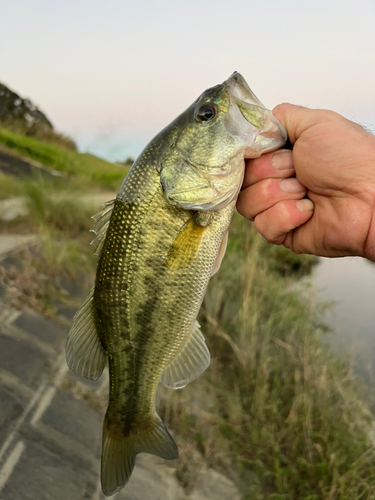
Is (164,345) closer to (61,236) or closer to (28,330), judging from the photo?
(28,330)

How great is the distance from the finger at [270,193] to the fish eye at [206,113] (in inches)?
19.5

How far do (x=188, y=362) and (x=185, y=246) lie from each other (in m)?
0.72

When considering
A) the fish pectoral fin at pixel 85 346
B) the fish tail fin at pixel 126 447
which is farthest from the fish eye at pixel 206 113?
the fish tail fin at pixel 126 447

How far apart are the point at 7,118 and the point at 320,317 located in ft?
67.0

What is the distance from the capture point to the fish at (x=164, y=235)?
63.7 inches

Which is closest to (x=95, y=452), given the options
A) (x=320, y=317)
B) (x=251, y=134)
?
(x=251, y=134)

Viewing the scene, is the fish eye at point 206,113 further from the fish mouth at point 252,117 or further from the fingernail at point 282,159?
the fingernail at point 282,159

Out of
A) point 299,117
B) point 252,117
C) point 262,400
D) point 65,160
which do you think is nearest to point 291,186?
point 299,117

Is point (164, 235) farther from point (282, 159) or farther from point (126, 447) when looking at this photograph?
point (126, 447)

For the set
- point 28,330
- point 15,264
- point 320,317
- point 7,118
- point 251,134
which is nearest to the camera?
point 251,134

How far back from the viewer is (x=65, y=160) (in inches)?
423

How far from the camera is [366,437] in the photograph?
290cm

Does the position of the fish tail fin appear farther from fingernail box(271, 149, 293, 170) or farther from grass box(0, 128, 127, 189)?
grass box(0, 128, 127, 189)

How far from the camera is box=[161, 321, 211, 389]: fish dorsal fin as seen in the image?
1.91 m
